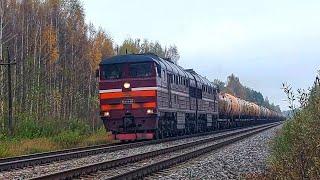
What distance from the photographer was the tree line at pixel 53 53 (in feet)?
135

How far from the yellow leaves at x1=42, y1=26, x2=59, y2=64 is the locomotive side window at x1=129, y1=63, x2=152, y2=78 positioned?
2537 centimetres

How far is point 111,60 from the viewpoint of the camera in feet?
73.9

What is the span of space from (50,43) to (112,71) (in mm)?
25083

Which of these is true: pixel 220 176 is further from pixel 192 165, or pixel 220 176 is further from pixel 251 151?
pixel 251 151

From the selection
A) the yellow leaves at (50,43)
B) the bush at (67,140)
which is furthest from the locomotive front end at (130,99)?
the yellow leaves at (50,43)

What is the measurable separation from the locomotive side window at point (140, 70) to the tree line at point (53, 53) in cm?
1532

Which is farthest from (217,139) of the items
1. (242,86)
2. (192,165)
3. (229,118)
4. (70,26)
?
(242,86)

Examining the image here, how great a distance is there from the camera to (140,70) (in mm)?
21734

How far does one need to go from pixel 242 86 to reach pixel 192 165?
15834 centimetres

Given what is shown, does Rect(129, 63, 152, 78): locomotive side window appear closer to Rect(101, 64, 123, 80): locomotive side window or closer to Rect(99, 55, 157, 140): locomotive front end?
Rect(99, 55, 157, 140): locomotive front end

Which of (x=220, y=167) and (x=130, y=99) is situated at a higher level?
(x=130, y=99)

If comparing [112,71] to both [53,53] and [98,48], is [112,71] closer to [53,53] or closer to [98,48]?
[53,53]

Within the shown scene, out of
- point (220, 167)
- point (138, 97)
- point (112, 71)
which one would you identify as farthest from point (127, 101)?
point (220, 167)

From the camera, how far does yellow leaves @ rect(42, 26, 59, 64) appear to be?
45.8 meters
